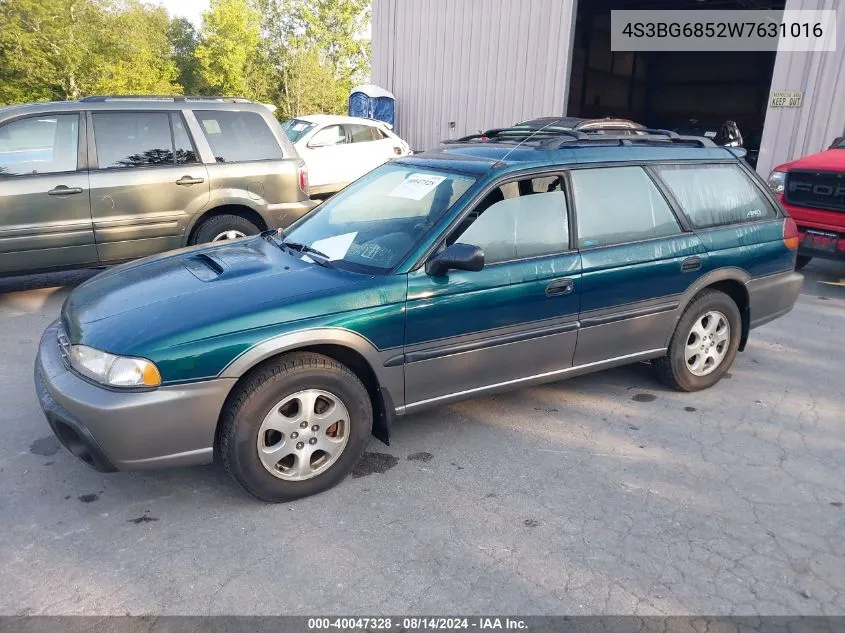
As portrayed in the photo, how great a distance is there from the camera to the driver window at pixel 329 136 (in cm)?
1194

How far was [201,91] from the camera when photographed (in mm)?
37656

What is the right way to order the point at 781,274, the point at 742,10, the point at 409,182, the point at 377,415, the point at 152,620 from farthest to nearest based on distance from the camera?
1. the point at 742,10
2. the point at 781,274
3. the point at 409,182
4. the point at 377,415
5. the point at 152,620

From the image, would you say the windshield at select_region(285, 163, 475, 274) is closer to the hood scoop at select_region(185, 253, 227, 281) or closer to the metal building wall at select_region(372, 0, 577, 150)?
the hood scoop at select_region(185, 253, 227, 281)

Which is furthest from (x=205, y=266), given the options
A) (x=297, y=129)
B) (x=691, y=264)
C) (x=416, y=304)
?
(x=297, y=129)

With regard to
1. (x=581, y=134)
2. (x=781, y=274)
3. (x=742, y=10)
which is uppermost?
(x=742, y=10)

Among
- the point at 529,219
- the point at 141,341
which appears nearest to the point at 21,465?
the point at 141,341

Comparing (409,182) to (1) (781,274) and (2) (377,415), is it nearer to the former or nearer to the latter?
(2) (377,415)

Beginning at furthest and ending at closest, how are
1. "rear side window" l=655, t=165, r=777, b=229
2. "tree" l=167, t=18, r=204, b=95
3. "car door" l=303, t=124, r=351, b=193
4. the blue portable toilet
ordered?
"tree" l=167, t=18, r=204, b=95 < the blue portable toilet < "car door" l=303, t=124, r=351, b=193 < "rear side window" l=655, t=165, r=777, b=229

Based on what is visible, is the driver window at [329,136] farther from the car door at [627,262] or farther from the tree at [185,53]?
the tree at [185,53]

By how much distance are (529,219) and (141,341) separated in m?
2.08

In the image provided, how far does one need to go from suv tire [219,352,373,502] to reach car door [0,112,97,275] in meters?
3.90

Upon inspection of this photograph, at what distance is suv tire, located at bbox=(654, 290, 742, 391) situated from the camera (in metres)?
4.31

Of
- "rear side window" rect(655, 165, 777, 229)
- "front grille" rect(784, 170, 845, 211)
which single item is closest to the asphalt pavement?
"rear side window" rect(655, 165, 777, 229)

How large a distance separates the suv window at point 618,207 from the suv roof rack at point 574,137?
0.77 ft
